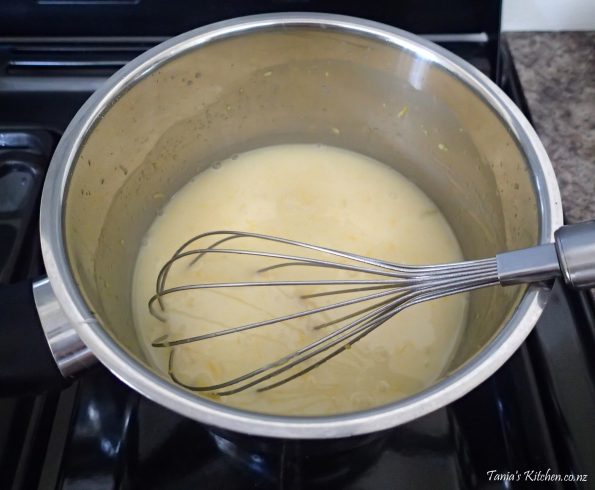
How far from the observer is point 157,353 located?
70 cm

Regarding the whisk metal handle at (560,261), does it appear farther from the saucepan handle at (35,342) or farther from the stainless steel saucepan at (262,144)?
the saucepan handle at (35,342)

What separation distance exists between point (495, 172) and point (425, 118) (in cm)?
13

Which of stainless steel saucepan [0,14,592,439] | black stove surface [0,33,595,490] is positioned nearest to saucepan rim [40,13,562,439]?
stainless steel saucepan [0,14,592,439]

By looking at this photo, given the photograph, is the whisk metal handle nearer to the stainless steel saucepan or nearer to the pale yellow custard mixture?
the stainless steel saucepan

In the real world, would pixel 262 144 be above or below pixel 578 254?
above

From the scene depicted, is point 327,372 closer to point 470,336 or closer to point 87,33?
point 470,336

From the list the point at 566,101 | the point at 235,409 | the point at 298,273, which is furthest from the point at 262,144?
the point at 235,409

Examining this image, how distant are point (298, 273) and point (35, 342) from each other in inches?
13.6

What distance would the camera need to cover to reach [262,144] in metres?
0.86

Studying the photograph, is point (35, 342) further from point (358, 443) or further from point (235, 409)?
point (358, 443)

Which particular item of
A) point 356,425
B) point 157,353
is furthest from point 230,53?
point 356,425

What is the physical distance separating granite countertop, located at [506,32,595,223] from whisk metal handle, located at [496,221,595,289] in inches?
10.0

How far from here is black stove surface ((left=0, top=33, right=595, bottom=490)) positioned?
0.57 m

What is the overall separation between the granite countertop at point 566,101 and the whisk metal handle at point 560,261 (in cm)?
25
